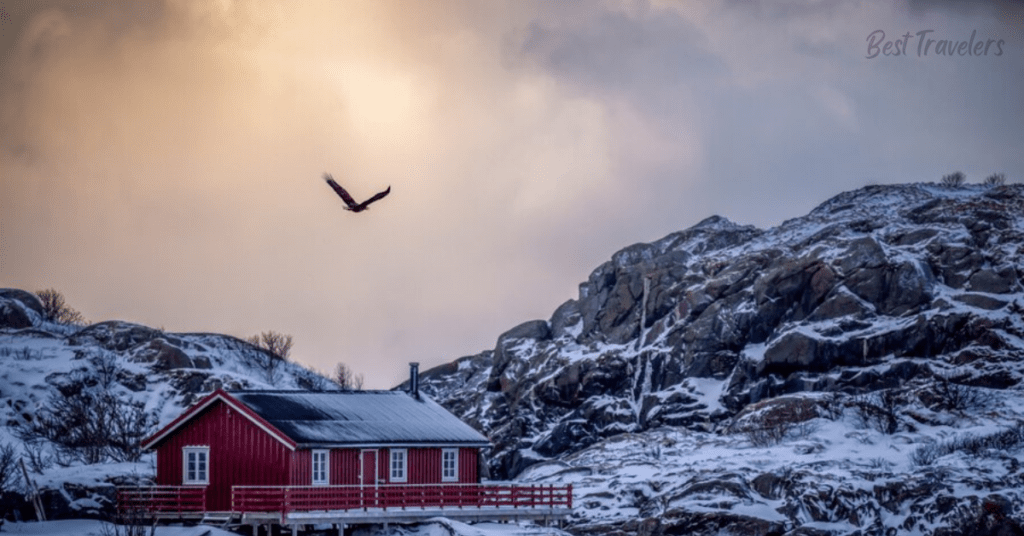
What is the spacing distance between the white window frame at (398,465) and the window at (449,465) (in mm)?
2241

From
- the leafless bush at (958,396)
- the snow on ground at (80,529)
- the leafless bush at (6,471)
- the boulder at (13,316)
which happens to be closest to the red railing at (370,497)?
the snow on ground at (80,529)

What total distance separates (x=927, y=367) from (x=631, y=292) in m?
30.2

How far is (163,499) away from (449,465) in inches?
543

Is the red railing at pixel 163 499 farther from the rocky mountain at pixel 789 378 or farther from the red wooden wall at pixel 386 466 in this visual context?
the rocky mountain at pixel 789 378

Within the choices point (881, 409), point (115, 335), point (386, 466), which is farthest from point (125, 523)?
point (115, 335)

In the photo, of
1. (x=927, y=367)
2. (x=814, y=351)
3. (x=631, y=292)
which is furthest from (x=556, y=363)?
(x=927, y=367)

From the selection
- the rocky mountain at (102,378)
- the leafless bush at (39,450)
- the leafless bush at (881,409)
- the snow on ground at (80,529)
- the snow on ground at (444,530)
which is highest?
the rocky mountain at (102,378)

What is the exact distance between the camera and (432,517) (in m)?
61.8

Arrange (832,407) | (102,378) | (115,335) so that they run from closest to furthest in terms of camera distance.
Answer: (832,407) < (102,378) < (115,335)

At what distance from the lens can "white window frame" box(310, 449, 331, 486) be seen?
207 feet

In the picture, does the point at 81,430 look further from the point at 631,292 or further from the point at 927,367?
the point at 927,367

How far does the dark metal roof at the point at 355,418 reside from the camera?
64062 mm

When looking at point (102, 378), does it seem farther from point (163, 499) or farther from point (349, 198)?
point (349, 198)

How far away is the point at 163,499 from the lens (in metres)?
60.9
